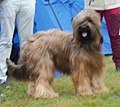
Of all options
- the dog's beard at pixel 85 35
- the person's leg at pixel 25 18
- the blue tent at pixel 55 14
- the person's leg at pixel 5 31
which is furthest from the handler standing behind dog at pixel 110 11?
the dog's beard at pixel 85 35

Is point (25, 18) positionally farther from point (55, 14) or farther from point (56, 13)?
point (56, 13)

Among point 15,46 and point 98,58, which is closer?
point 98,58

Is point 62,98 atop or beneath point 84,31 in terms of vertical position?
beneath

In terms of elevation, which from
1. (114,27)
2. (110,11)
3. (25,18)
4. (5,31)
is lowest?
(114,27)

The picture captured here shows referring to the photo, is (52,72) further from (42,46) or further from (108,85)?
(108,85)

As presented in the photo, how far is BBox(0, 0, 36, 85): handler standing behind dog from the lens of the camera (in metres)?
6.67

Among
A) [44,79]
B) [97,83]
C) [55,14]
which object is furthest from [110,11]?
[44,79]

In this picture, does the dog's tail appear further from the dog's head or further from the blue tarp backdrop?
the blue tarp backdrop

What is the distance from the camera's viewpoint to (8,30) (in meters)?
6.77

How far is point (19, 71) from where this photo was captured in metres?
6.36

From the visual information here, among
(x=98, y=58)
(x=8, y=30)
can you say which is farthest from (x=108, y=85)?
(x=8, y=30)

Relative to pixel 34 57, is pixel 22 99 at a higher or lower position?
lower

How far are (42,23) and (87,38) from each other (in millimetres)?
2310

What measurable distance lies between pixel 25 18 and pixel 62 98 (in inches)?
58.3
